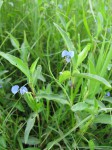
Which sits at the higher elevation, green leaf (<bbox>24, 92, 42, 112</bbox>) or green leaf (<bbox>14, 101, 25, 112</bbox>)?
green leaf (<bbox>24, 92, 42, 112</bbox>)

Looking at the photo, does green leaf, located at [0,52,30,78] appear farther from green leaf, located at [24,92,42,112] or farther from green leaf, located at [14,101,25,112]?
green leaf, located at [14,101,25,112]

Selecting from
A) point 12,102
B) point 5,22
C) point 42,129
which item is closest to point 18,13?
point 5,22

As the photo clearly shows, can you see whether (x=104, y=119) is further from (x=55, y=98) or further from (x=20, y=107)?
(x=20, y=107)

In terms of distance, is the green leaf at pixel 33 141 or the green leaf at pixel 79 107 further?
the green leaf at pixel 33 141

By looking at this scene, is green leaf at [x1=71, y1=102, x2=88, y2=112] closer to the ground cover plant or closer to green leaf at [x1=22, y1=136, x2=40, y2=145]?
the ground cover plant

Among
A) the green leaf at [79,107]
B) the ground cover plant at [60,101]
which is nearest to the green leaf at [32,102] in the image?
the ground cover plant at [60,101]

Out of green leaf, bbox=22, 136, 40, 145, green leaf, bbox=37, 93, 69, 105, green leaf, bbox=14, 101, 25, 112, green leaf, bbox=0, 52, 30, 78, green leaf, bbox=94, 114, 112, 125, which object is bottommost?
green leaf, bbox=22, 136, 40, 145

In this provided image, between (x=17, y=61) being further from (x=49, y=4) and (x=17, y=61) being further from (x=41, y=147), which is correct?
(x=49, y=4)

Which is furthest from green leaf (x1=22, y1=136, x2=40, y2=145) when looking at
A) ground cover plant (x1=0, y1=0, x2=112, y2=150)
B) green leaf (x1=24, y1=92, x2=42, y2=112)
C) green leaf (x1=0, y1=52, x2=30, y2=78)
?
green leaf (x1=0, y1=52, x2=30, y2=78)

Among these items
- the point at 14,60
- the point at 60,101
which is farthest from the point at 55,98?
the point at 14,60

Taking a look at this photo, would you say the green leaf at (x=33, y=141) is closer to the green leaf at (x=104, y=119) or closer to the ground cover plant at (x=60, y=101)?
the ground cover plant at (x=60, y=101)

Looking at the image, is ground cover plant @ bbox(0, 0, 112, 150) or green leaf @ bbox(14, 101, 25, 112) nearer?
ground cover plant @ bbox(0, 0, 112, 150)
